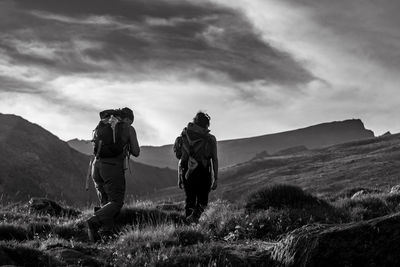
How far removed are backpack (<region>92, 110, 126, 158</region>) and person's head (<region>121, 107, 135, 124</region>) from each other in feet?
0.50

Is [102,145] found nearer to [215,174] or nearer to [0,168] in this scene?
[215,174]

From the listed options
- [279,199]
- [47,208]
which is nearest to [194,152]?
[279,199]

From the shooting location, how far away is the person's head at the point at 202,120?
1129cm

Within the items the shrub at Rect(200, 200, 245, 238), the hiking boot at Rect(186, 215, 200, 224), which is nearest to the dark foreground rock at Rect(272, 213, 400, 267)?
the shrub at Rect(200, 200, 245, 238)

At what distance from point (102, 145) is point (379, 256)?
5.61m

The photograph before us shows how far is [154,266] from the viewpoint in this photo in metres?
5.58

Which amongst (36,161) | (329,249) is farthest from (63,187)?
(329,249)

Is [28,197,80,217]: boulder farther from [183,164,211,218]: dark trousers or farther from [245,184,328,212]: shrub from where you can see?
[245,184,328,212]: shrub

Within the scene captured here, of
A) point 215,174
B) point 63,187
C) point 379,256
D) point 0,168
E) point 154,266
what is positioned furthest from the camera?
point 63,187

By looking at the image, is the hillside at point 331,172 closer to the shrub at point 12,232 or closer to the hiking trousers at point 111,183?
the hiking trousers at point 111,183

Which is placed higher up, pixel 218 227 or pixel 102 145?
pixel 102 145

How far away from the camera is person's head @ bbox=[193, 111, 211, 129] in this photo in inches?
444

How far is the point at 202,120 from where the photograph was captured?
1129 cm

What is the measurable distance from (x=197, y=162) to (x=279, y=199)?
1.84 m
